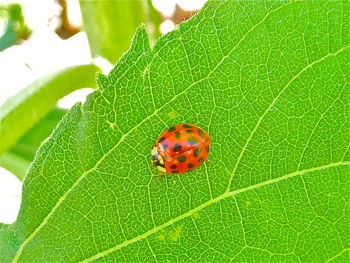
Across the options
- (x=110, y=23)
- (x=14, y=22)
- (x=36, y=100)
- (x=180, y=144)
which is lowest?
(x=180, y=144)

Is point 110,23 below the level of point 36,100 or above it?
above

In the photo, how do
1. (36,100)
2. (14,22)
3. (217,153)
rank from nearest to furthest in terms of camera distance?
(217,153), (36,100), (14,22)

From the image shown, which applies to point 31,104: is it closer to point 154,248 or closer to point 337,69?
point 154,248

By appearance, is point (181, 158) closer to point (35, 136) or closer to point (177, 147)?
point (177, 147)

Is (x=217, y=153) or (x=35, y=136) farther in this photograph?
(x=35, y=136)

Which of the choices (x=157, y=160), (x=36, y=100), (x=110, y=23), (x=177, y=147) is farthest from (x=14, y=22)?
(x=157, y=160)

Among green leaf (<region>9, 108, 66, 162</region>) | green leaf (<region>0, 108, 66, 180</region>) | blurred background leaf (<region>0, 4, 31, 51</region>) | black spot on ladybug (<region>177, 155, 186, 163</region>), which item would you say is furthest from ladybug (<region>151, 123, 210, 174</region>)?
blurred background leaf (<region>0, 4, 31, 51</region>)

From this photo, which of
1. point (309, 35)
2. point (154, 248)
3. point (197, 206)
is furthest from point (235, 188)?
point (309, 35)
